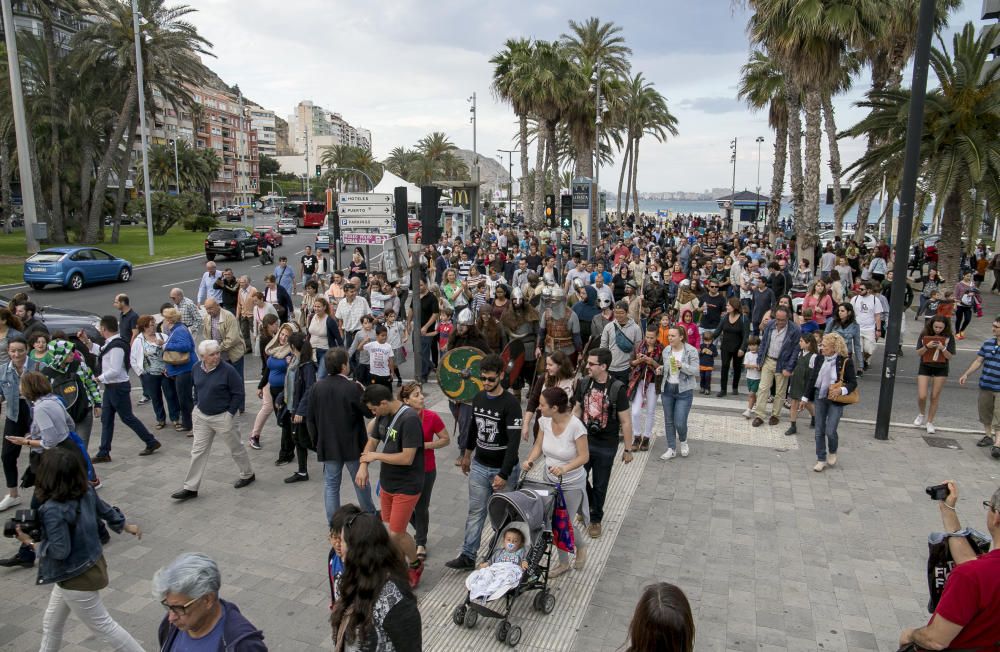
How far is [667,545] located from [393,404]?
299 centimetres

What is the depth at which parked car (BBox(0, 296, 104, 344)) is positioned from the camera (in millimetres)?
12570

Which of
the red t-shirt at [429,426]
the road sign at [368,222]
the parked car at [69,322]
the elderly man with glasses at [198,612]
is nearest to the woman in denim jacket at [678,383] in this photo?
the red t-shirt at [429,426]

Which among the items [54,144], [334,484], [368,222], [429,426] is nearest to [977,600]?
[429,426]

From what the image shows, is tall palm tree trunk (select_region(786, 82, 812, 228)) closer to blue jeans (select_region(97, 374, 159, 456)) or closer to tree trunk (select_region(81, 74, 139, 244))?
blue jeans (select_region(97, 374, 159, 456))

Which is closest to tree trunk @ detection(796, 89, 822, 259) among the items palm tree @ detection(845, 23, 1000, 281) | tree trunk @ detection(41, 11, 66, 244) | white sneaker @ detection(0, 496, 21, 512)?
palm tree @ detection(845, 23, 1000, 281)

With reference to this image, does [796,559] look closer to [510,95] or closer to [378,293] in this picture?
[378,293]

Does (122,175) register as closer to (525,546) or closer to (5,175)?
(5,175)

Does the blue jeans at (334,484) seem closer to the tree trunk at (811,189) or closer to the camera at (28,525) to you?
the camera at (28,525)

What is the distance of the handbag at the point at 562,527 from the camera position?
537 cm

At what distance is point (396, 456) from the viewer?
16.8 ft

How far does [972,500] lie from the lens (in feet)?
23.7

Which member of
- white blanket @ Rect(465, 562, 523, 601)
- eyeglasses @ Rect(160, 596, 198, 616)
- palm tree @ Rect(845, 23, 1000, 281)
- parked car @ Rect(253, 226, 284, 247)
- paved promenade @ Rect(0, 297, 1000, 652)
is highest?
palm tree @ Rect(845, 23, 1000, 281)

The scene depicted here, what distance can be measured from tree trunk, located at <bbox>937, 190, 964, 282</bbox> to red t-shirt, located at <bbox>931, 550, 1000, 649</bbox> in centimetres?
1661

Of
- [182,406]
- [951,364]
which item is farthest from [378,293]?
[951,364]
